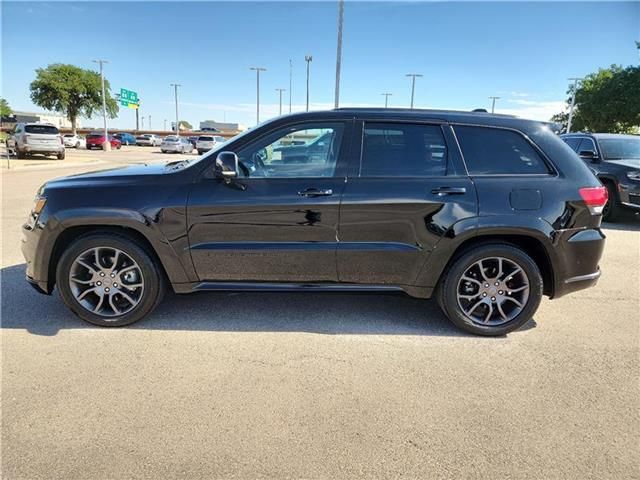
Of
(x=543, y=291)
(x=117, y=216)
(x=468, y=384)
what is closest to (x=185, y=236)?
(x=117, y=216)

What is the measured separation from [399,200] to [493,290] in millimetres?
1119

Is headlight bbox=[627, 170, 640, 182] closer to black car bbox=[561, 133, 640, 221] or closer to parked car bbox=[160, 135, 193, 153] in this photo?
black car bbox=[561, 133, 640, 221]

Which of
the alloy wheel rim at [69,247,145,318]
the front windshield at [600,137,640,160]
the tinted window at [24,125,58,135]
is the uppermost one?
the tinted window at [24,125,58,135]

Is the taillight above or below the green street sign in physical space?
below

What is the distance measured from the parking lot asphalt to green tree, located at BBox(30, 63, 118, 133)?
56.1 metres

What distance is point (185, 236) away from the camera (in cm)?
340

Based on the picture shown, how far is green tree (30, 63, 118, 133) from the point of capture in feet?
162

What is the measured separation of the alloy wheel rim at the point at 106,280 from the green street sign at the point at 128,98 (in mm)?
49740

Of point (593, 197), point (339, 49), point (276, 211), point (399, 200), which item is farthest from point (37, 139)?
point (593, 197)

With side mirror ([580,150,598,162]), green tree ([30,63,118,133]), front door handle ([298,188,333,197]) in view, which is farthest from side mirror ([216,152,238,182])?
green tree ([30,63,118,133])

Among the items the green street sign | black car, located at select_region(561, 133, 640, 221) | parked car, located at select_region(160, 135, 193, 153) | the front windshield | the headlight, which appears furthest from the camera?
the green street sign

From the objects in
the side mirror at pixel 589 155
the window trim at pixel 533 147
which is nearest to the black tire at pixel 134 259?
the window trim at pixel 533 147

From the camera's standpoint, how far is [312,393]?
2.74m

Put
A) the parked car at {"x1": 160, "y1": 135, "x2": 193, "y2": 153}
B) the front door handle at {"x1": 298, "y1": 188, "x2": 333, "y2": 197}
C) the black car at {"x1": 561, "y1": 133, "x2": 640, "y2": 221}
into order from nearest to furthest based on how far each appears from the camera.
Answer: the front door handle at {"x1": 298, "y1": 188, "x2": 333, "y2": 197} < the black car at {"x1": 561, "y1": 133, "x2": 640, "y2": 221} < the parked car at {"x1": 160, "y1": 135, "x2": 193, "y2": 153}
